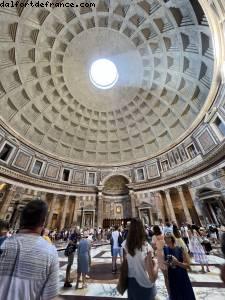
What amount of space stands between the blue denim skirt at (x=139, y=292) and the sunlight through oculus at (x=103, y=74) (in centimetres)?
2560

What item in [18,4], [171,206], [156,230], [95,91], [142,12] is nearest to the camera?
[156,230]

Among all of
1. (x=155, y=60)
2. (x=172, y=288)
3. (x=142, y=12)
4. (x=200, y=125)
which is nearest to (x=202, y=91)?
(x=200, y=125)

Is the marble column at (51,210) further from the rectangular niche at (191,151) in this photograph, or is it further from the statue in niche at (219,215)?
the statue in niche at (219,215)

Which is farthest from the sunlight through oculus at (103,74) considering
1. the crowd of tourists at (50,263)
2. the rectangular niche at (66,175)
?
the crowd of tourists at (50,263)

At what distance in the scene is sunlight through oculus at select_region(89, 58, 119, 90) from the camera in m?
24.1

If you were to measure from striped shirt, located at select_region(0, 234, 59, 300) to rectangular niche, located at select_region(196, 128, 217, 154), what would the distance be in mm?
18821

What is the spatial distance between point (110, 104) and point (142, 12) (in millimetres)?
12412

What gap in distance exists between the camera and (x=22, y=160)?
20.0 metres

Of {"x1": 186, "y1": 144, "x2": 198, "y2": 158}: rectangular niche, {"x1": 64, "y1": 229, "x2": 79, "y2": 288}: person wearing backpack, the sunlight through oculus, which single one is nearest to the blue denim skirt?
{"x1": 64, "y1": 229, "x2": 79, "y2": 288}: person wearing backpack

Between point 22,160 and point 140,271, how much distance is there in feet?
71.3

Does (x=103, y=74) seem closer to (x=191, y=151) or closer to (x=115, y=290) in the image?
(x=191, y=151)

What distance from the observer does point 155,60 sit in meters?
20.9

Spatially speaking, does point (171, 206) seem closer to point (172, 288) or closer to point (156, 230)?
point (156, 230)

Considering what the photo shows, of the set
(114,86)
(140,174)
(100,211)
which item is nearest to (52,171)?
(100,211)
